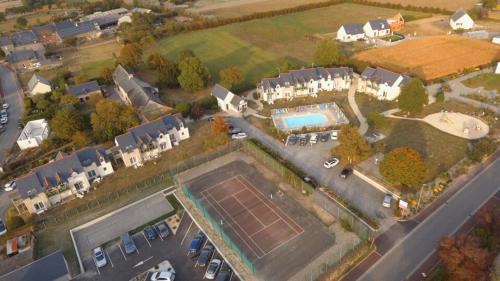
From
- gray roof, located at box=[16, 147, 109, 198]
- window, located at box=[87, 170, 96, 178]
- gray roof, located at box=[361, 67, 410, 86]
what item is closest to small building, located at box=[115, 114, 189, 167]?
gray roof, located at box=[16, 147, 109, 198]

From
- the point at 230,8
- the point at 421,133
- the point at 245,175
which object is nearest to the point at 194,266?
the point at 245,175

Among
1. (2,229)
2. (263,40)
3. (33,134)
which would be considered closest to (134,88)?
(33,134)

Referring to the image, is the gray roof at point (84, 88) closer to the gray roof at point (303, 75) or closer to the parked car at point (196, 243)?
the gray roof at point (303, 75)

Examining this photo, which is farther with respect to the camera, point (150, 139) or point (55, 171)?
point (150, 139)

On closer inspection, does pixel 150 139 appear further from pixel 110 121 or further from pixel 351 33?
pixel 351 33

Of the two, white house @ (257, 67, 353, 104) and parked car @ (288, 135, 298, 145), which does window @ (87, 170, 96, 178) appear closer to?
parked car @ (288, 135, 298, 145)

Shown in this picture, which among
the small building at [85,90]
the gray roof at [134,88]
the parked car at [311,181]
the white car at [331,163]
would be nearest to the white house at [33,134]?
the small building at [85,90]

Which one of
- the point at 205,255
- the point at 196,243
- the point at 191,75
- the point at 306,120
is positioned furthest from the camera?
the point at 191,75
